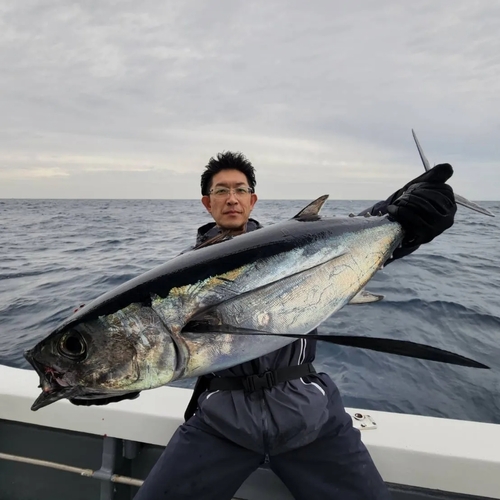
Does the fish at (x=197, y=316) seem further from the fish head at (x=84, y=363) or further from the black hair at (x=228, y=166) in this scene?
the black hair at (x=228, y=166)

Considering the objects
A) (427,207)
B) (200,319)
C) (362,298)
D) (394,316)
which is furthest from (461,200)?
(394,316)

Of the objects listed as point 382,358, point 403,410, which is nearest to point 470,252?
point 382,358

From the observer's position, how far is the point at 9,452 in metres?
3.00

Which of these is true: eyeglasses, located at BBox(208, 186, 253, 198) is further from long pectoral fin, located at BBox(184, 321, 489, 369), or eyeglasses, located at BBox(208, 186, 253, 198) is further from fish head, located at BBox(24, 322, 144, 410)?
long pectoral fin, located at BBox(184, 321, 489, 369)

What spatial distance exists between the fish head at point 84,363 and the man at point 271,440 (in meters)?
0.79

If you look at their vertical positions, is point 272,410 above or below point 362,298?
below

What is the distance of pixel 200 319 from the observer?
1.71 meters

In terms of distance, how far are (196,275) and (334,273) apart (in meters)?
0.75

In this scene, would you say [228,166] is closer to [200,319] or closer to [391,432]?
[200,319]

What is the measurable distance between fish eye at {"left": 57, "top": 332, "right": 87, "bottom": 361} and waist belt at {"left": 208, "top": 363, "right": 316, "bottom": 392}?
953mm

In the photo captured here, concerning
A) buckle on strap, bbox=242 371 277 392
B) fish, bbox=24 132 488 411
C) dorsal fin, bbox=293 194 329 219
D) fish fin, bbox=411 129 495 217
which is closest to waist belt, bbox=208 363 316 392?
buckle on strap, bbox=242 371 277 392

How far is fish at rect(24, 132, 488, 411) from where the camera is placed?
1.62 metres

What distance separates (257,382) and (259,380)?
0.05 ft

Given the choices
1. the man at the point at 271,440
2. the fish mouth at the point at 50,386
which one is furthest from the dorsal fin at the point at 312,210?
the fish mouth at the point at 50,386
